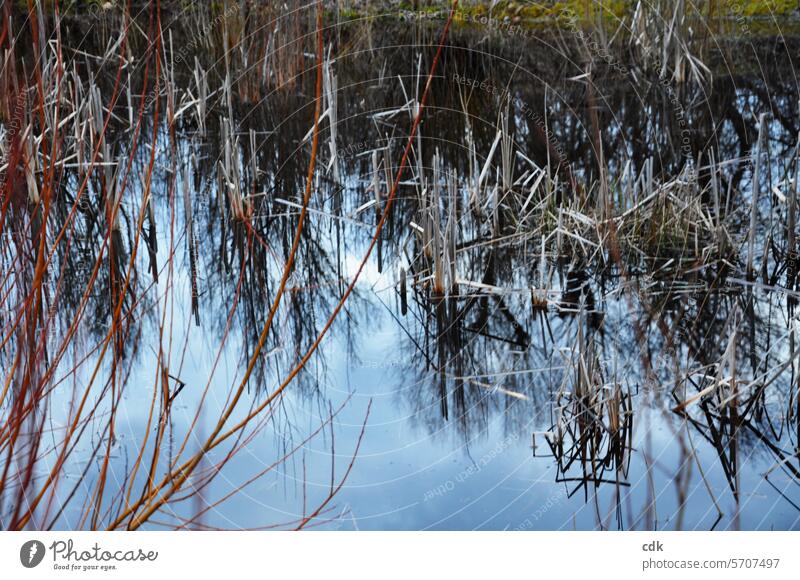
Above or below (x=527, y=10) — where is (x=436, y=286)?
below

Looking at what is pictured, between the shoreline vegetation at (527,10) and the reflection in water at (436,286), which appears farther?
the shoreline vegetation at (527,10)

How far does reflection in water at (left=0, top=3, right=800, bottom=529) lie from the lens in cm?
148

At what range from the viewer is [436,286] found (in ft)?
6.07

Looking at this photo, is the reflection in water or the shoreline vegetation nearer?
the reflection in water

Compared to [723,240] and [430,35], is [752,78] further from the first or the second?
[430,35]

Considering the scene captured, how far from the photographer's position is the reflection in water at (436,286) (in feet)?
4.86

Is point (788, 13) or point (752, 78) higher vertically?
point (788, 13)

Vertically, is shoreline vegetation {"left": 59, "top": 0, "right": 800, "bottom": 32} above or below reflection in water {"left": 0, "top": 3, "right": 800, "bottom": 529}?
above
